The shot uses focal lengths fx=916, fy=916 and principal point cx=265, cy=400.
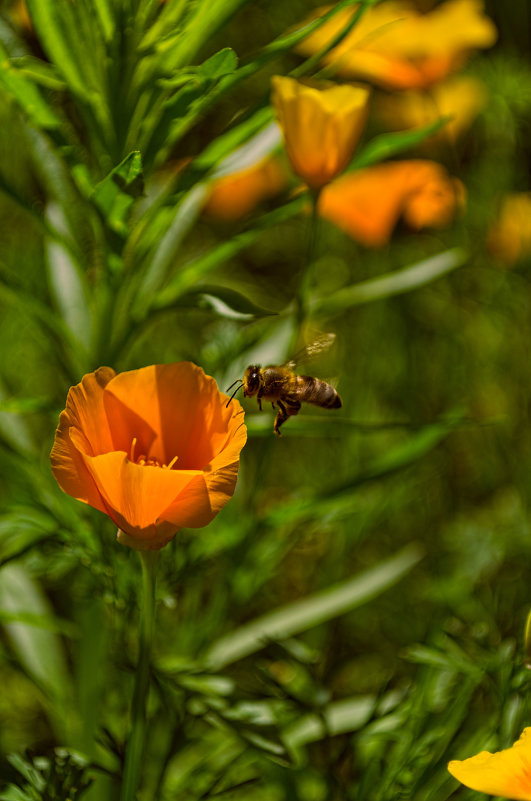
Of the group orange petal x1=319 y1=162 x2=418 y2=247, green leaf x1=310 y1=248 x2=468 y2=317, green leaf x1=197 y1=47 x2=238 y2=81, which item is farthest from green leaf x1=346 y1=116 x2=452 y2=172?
orange petal x1=319 y1=162 x2=418 y2=247

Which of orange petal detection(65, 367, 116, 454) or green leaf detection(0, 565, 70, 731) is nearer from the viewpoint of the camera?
orange petal detection(65, 367, 116, 454)

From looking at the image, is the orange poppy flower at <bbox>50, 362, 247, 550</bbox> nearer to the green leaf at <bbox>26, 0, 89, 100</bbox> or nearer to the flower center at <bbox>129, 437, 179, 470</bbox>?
the flower center at <bbox>129, 437, 179, 470</bbox>

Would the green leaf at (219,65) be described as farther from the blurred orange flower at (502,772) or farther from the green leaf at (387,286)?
the blurred orange flower at (502,772)

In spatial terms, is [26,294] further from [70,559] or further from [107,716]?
[107,716]

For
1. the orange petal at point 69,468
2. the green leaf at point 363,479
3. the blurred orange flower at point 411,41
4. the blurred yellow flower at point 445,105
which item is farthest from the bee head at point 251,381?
the blurred yellow flower at point 445,105

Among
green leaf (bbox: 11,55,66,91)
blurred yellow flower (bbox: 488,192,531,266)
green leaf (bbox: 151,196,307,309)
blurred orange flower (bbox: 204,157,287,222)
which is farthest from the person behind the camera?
blurred orange flower (bbox: 204,157,287,222)
